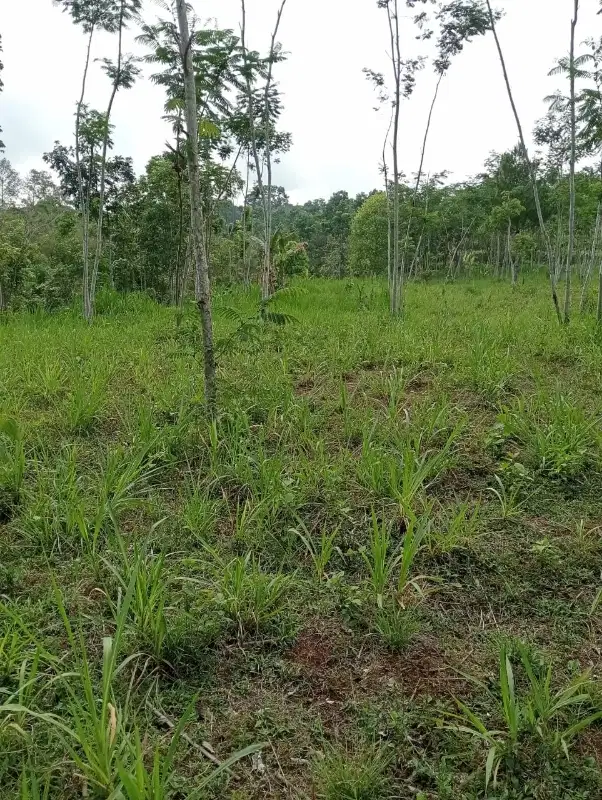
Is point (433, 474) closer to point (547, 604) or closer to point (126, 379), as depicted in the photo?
point (547, 604)

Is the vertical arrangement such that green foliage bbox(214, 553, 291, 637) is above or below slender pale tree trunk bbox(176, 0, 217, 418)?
below

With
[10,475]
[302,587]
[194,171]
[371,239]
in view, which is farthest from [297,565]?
[371,239]

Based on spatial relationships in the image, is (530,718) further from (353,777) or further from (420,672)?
(353,777)

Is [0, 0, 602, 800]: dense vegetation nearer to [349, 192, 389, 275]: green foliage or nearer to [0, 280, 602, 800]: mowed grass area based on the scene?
[0, 280, 602, 800]: mowed grass area

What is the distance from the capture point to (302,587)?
215 centimetres

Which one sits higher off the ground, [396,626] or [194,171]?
[194,171]

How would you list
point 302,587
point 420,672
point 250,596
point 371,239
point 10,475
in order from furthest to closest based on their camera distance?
point 371,239, point 10,475, point 302,587, point 250,596, point 420,672

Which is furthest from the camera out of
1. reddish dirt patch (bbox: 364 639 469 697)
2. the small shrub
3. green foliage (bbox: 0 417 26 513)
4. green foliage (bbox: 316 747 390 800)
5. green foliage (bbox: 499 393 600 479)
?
green foliage (bbox: 499 393 600 479)

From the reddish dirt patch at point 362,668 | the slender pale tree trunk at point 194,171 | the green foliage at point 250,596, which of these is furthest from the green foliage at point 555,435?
the slender pale tree trunk at point 194,171

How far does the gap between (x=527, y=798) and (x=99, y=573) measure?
170cm

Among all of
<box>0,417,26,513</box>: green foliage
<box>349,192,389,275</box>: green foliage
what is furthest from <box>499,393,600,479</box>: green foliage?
<box>349,192,389,275</box>: green foliage

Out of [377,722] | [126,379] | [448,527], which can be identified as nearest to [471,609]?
[448,527]

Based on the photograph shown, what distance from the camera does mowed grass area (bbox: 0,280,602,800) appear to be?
1.42 metres

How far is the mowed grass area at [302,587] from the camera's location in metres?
1.42
